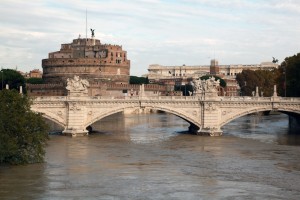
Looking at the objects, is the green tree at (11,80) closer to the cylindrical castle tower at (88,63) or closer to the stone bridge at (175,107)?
the cylindrical castle tower at (88,63)

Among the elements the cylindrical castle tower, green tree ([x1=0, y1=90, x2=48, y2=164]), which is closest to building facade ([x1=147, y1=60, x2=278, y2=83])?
the cylindrical castle tower

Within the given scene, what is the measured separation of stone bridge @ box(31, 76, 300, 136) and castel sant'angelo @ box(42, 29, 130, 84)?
52.9 m

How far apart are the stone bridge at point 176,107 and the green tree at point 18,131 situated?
58.0 ft

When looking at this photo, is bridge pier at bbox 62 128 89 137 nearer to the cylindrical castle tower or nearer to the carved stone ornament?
the carved stone ornament

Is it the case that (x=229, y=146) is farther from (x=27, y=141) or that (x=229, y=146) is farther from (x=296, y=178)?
(x=27, y=141)

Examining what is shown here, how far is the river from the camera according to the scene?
31.5 meters

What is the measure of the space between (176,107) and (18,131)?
886 inches

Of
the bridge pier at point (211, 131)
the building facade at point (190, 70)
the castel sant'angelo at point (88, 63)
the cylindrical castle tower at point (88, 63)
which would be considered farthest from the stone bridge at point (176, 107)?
the building facade at point (190, 70)

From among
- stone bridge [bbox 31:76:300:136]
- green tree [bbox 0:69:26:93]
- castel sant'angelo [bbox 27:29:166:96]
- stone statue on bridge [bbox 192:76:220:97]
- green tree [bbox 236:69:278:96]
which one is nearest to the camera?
stone bridge [bbox 31:76:300:136]

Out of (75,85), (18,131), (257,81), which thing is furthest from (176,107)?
(257,81)

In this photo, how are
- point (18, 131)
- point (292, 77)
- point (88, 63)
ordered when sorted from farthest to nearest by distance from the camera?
point (88, 63)
point (292, 77)
point (18, 131)

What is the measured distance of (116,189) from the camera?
32.2 m

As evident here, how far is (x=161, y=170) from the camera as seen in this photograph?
125ft

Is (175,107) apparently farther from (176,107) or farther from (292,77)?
(292,77)
